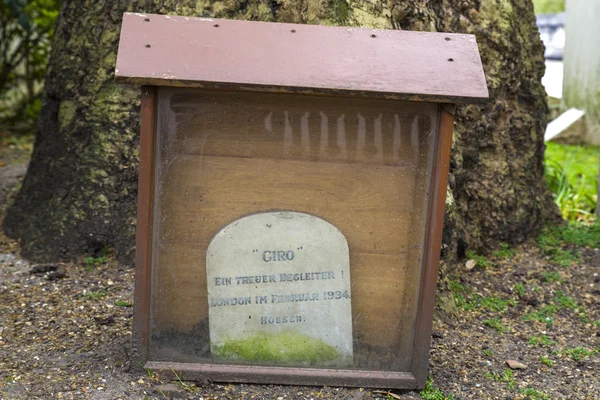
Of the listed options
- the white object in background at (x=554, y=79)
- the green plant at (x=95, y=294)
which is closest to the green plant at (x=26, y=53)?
the green plant at (x=95, y=294)

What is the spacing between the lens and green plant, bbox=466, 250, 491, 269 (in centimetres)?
410

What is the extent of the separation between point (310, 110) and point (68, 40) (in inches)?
76.1

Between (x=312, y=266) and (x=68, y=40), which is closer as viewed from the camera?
(x=312, y=266)

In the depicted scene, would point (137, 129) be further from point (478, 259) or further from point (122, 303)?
point (478, 259)

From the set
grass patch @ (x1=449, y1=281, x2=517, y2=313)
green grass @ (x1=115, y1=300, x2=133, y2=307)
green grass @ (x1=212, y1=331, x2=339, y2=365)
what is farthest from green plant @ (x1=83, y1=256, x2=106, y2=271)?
grass patch @ (x1=449, y1=281, x2=517, y2=313)

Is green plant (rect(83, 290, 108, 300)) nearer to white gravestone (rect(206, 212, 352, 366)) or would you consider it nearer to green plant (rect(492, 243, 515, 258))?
white gravestone (rect(206, 212, 352, 366))

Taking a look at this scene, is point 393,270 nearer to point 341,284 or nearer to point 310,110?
point 341,284

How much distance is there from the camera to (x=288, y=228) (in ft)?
8.96

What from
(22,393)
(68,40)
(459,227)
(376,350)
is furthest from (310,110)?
(68,40)

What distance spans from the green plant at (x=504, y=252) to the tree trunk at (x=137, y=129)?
5 centimetres

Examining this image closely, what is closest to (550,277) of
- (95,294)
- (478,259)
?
(478,259)

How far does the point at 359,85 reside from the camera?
2428 millimetres

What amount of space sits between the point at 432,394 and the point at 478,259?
1.45 m

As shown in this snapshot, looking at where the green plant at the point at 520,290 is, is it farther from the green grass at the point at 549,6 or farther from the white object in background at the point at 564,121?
the green grass at the point at 549,6
